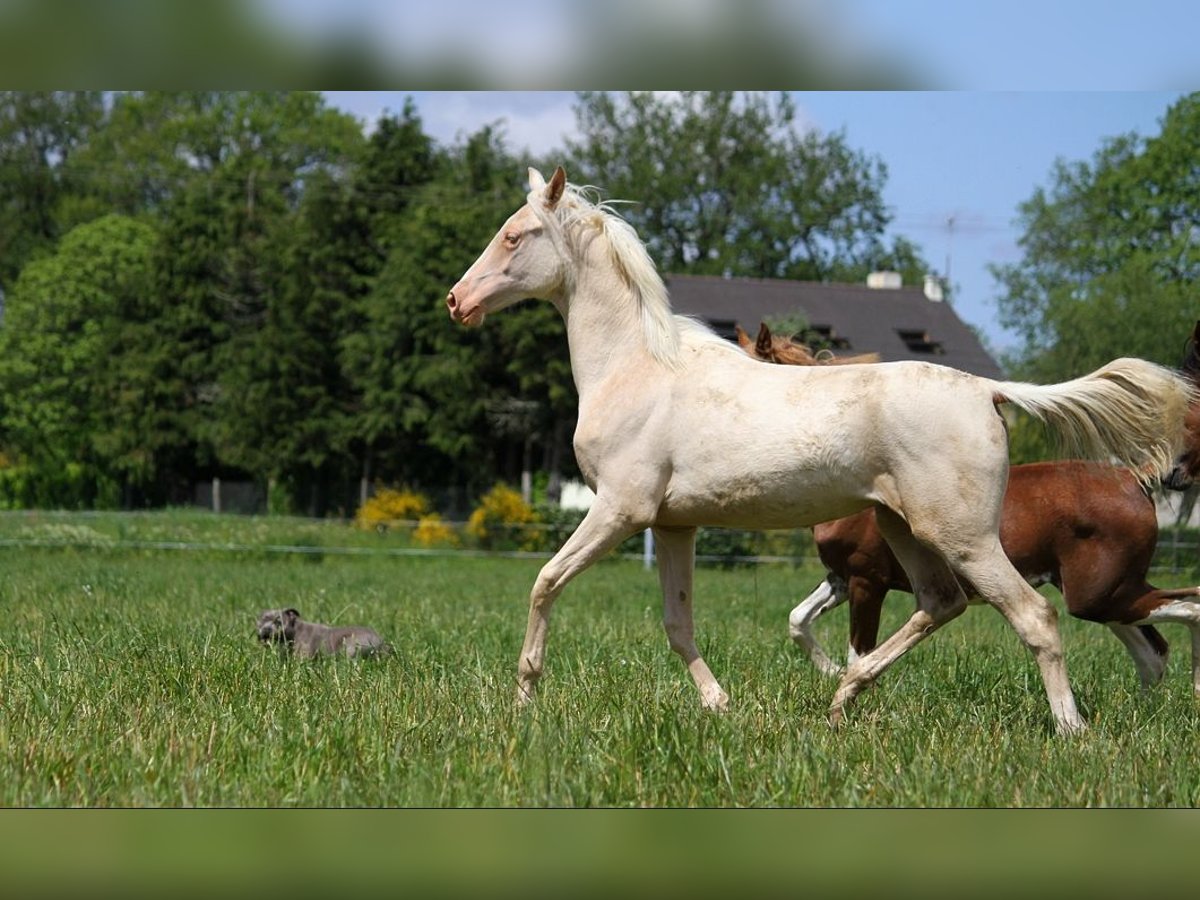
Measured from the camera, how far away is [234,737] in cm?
514

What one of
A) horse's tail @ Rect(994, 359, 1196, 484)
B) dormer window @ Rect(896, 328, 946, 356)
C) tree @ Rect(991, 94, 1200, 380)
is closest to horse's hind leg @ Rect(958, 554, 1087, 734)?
horse's tail @ Rect(994, 359, 1196, 484)

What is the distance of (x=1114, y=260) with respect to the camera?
4131 cm

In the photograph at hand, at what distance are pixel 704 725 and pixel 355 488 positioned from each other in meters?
38.8

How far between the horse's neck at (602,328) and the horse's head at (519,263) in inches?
7.7

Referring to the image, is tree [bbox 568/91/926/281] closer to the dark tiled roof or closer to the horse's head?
the dark tiled roof

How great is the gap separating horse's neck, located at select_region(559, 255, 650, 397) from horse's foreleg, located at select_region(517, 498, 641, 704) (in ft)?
2.37

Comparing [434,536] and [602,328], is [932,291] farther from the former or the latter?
[602,328]

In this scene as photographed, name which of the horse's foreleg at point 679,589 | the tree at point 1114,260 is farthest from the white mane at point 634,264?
the tree at point 1114,260

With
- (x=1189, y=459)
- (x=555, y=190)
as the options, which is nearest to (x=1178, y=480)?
(x=1189, y=459)

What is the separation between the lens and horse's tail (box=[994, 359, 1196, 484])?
6199mm
